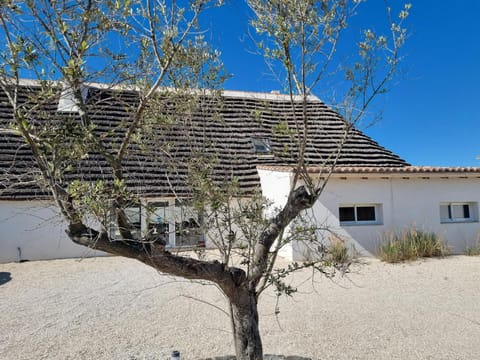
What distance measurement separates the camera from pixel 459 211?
44.7 feet

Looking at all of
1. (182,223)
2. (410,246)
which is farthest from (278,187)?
(182,223)

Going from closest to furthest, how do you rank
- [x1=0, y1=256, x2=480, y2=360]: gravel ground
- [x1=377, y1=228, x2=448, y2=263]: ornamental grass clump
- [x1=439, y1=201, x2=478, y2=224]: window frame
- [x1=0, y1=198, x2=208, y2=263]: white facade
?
[x1=0, y1=256, x2=480, y2=360]: gravel ground
[x1=377, y1=228, x2=448, y2=263]: ornamental grass clump
[x1=0, y1=198, x2=208, y2=263]: white facade
[x1=439, y1=201, x2=478, y2=224]: window frame

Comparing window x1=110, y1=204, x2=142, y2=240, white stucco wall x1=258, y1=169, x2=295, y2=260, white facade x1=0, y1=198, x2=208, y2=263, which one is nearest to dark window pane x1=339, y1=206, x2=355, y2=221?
white stucco wall x1=258, y1=169, x2=295, y2=260

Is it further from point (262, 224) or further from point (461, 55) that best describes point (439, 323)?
point (461, 55)

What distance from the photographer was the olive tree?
2.68m

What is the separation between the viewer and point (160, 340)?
5.16 metres

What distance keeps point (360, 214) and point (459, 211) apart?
4579 mm

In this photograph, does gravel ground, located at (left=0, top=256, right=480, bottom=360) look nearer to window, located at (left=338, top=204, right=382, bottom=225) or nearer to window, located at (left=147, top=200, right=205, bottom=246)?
window, located at (left=147, top=200, right=205, bottom=246)

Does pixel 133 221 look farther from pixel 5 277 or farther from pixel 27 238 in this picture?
pixel 27 238

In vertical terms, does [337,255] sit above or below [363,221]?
below

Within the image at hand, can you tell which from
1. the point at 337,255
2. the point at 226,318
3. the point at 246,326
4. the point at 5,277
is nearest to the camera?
the point at 246,326

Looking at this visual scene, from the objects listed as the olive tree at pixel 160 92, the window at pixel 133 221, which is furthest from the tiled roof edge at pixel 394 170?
the window at pixel 133 221

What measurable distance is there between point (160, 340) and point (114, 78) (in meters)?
4.04

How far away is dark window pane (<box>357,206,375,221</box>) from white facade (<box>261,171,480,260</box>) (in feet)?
0.29
